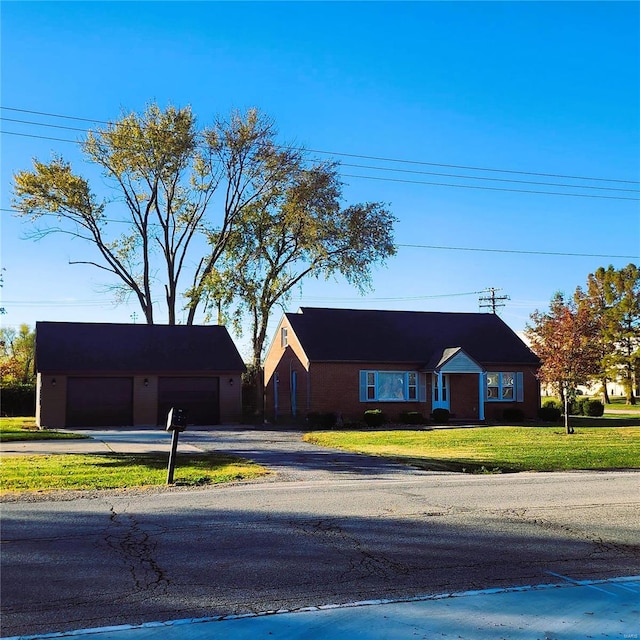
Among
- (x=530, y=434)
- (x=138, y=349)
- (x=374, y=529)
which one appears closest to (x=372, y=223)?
(x=138, y=349)

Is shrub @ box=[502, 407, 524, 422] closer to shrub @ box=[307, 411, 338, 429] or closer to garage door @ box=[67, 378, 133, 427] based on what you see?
shrub @ box=[307, 411, 338, 429]

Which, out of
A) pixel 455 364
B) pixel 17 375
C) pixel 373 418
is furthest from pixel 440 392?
pixel 17 375

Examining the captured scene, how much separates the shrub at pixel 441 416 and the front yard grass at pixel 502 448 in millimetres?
6292

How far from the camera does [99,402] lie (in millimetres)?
34312

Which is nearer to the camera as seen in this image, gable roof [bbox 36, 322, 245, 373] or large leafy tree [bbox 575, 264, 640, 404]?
gable roof [bbox 36, 322, 245, 373]

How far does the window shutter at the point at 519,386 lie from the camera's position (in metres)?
38.7

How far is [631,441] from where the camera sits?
76.7ft

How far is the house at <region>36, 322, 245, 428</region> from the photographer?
3375 cm

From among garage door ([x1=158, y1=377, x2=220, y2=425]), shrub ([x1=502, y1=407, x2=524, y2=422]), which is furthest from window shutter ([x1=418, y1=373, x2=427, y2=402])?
garage door ([x1=158, y1=377, x2=220, y2=425])

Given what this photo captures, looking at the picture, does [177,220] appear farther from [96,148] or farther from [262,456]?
[262,456]

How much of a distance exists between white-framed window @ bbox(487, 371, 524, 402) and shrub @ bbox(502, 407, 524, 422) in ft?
5.44

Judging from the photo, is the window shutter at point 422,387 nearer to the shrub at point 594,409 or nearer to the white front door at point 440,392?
the white front door at point 440,392

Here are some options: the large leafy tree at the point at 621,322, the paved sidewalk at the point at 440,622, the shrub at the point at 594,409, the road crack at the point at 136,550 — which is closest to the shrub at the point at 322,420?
the shrub at the point at 594,409

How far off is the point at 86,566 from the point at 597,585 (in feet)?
15.6
